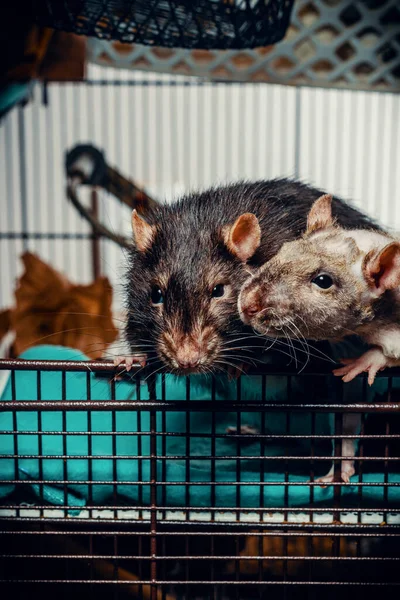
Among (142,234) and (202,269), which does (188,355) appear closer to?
(202,269)

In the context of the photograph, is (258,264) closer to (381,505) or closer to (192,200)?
(192,200)

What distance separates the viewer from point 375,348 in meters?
0.97

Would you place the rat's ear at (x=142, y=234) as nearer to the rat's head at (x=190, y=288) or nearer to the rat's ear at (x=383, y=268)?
the rat's head at (x=190, y=288)

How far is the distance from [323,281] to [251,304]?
0.39 feet

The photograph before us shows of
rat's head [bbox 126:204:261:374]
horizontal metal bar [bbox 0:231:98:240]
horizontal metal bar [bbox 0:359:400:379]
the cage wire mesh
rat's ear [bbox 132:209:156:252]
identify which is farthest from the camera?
horizontal metal bar [bbox 0:231:98:240]

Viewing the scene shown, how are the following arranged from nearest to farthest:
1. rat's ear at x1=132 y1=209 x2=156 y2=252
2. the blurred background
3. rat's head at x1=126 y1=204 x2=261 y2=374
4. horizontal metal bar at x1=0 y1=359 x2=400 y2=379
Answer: horizontal metal bar at x1=0 y1=359 x2=400 y2=379 < rat's head at x1=126 y1=204 x2=261 y2=374 < rat's ear at x1=132 y1=209 x2=156 y2=252 < the blurred background

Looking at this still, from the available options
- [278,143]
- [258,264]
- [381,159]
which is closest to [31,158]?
[278,143]

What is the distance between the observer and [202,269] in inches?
39.2

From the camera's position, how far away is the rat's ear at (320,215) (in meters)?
1.00

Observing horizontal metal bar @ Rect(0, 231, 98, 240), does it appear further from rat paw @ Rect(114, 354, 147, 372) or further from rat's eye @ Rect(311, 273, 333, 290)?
rat's eye @ Rect(311, 273, 333, 290)

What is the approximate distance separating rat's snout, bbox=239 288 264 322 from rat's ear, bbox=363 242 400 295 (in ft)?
0.53

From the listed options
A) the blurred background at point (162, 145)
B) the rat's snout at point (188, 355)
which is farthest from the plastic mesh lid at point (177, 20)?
the blurred background at point (162, 145)

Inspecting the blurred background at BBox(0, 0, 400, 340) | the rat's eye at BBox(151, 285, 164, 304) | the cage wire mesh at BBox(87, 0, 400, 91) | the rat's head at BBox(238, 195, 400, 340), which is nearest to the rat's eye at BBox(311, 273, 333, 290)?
the rat's head at BBox(238, 195, 400, 340)

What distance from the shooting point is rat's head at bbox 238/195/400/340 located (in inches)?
35.0
